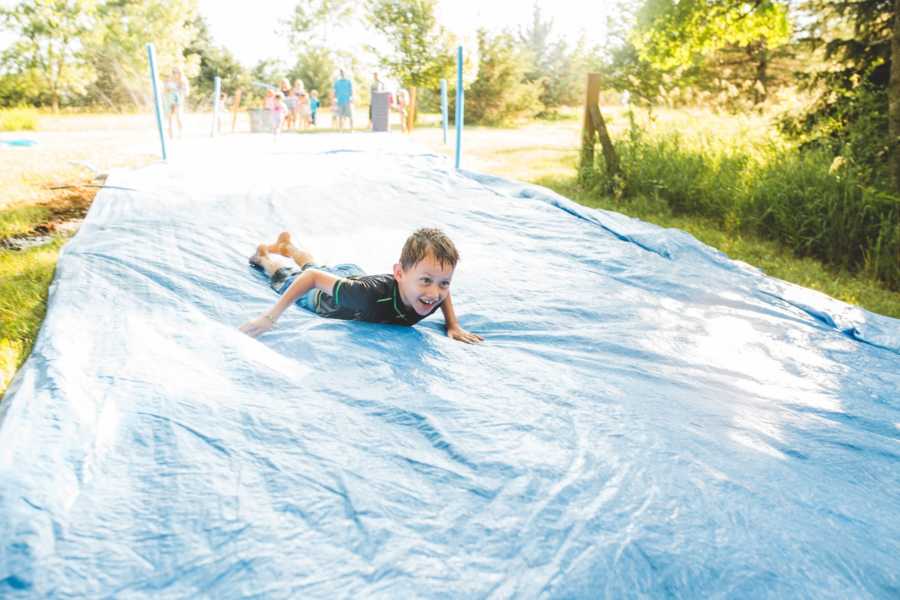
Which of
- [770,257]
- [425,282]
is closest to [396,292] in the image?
[425,282]

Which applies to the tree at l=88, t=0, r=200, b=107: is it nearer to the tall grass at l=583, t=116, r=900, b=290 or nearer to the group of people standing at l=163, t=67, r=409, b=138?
the group of people standing at l=163, t=67, r=409, b=138

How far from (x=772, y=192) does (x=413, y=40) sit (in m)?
16.1

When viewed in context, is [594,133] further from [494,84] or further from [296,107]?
[494,84]

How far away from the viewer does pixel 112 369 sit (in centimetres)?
227

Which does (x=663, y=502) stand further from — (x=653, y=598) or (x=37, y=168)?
(x=37, y=168)

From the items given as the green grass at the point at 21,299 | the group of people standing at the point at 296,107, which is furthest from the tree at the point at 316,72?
the green grass at the point at 21,299

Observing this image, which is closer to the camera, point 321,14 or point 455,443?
point 455,443

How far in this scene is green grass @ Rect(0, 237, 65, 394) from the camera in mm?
2877

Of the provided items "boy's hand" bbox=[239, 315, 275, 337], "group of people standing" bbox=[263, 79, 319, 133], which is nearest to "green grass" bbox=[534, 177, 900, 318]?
"boy's hand" bbox=[239, 315, 275, 337]

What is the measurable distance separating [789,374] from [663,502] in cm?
130

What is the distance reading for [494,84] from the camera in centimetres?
2128

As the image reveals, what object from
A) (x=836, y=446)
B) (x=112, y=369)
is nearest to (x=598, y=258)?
(x=836, y=446)

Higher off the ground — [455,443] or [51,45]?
[51,45]

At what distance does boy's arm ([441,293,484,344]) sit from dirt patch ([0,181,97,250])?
3.53 m
